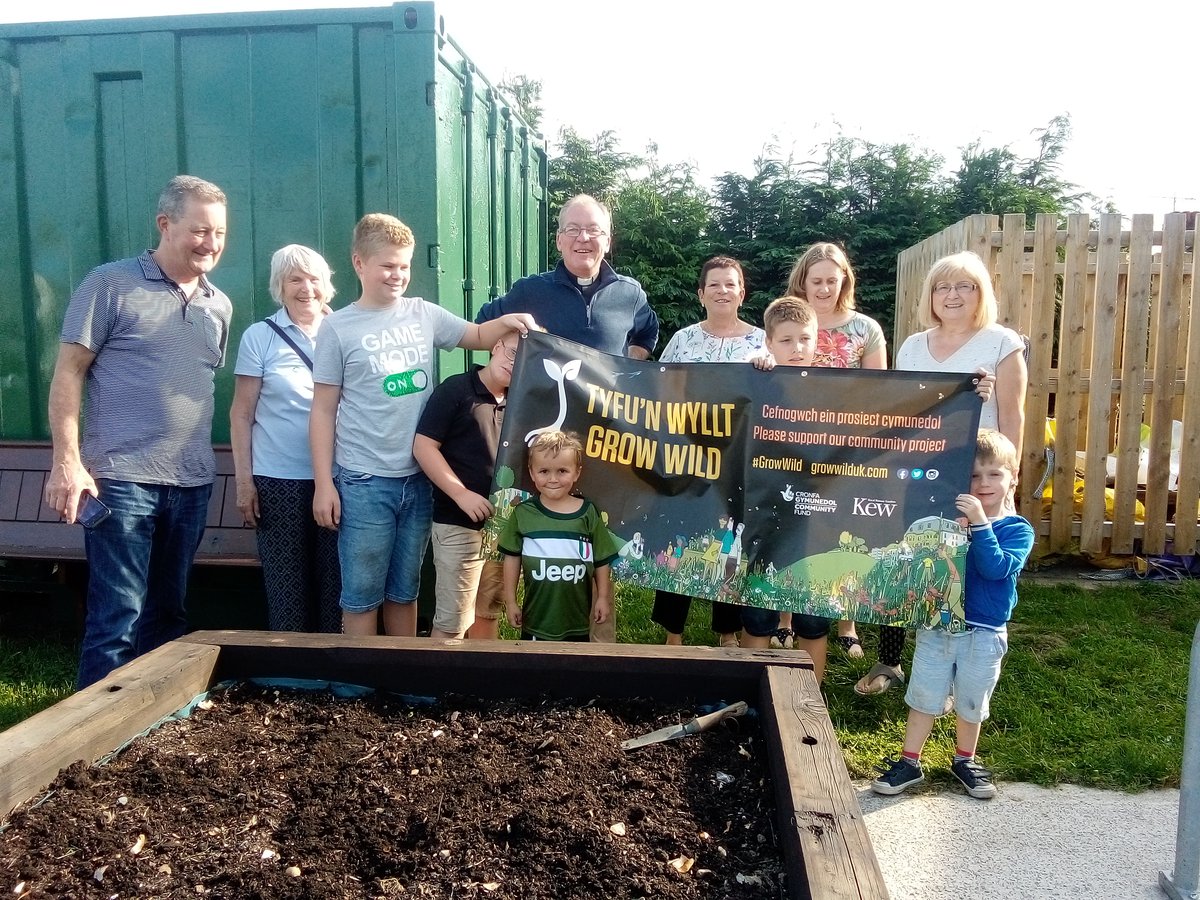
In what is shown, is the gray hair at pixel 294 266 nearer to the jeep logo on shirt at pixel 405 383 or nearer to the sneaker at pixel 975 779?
the jeep logo on shirt at pixel 405 383

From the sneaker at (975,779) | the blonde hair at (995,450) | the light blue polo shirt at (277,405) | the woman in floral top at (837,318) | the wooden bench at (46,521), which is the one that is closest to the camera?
the blonde hair at (995,450)

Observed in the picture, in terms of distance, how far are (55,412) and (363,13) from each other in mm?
2271

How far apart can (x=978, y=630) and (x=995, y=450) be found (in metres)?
0.64

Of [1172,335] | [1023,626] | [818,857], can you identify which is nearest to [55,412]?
[818,857]

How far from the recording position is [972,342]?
369 cm

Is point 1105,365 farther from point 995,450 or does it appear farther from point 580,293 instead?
point 580,293

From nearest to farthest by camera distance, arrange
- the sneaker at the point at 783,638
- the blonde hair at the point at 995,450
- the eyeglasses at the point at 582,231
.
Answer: the blonde hair at the point at 995,450 < the eyeglasses at the point at 582,231 < the sneaker at the point at 783,638

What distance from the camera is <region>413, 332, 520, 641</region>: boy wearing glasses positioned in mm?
3340

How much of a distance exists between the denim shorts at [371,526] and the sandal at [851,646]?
2.52 meters

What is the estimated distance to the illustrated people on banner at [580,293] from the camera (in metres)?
3.77

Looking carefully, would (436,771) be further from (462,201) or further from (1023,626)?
(1023,626)

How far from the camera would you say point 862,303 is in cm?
1445

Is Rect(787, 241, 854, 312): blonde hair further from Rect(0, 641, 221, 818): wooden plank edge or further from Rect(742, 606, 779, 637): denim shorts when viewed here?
Rect(0, 641, 221, 818): wooden plank edge

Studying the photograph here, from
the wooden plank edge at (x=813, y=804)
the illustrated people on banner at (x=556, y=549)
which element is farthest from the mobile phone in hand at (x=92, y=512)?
the wooden plank edge at (x=813, y=804)
